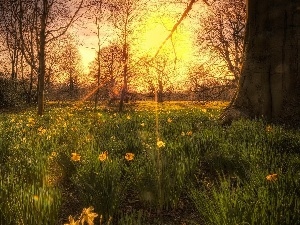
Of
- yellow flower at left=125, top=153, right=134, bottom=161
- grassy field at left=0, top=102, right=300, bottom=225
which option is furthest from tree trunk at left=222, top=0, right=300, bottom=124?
yellow flower at left=125, top=153, right=134, bottom=161

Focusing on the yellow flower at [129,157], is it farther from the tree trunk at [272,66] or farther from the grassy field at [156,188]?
the tree trunk at [272,66]

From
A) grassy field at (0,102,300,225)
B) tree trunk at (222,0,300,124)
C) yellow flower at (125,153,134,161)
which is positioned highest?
tree trunk at (222,0,300,124)

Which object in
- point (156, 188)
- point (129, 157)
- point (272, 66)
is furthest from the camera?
point (272, 66)

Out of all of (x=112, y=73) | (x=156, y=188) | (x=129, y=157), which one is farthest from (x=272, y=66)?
(x=156, y=188)

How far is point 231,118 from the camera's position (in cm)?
716

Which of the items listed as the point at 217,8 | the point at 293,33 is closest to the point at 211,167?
the point at 293,33

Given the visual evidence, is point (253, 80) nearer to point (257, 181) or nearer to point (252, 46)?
point (252, 46)

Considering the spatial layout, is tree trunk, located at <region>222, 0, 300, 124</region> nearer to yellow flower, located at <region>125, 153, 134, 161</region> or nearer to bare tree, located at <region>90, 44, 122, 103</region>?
bare tree, located at <region>90, 44, 122, 103</region>

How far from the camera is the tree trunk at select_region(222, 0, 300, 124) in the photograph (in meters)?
6.81

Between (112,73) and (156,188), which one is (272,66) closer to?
(112,73)

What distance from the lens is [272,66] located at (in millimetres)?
6973

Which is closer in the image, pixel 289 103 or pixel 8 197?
pixel 8 197

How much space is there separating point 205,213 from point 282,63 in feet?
18.2

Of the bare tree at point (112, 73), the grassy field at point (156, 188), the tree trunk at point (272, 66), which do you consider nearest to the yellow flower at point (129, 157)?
the grassy field at point (156, 188)
